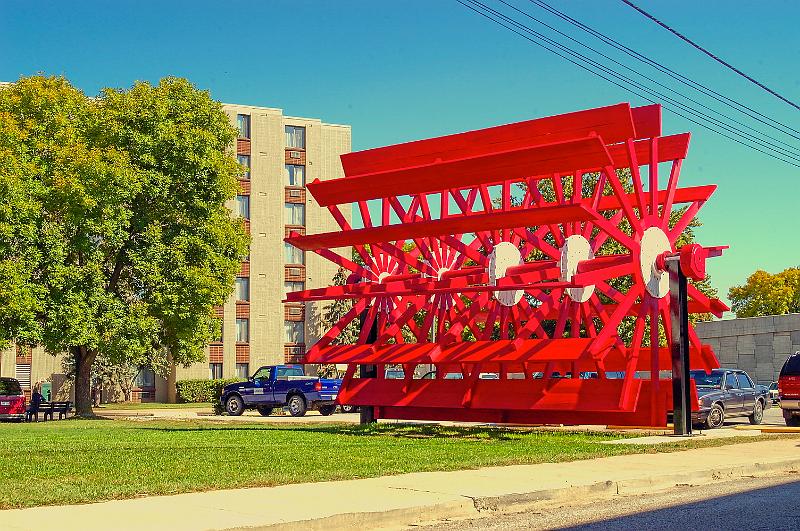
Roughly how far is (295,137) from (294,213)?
5253 millimetres

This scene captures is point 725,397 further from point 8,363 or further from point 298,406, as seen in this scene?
point 8,363

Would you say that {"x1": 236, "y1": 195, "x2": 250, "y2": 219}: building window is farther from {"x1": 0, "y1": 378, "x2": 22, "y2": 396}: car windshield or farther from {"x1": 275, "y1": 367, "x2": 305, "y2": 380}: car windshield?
{"x1": 275, "y1": 367, "x2": 305, "y2": 380}: car windshield

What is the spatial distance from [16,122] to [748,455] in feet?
102

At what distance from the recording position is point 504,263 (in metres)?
25.6

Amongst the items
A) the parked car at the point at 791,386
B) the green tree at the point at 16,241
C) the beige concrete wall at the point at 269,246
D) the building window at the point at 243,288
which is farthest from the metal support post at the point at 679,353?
the building window at the point at 243,288

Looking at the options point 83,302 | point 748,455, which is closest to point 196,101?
point 83,302

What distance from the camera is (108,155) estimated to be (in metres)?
38.6

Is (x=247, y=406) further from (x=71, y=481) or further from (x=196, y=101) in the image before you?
(x=71, y=481)

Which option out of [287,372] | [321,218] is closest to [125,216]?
[287,372]

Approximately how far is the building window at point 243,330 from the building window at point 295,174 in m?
10.0

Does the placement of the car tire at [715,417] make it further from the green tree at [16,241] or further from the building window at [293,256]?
the building window at [293,256]

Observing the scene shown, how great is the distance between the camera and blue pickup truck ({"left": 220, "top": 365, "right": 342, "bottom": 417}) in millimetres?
36344

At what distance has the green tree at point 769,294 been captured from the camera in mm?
102312

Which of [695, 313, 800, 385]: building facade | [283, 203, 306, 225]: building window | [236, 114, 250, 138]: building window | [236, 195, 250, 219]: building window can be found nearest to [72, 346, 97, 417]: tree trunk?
[236, 195, 250, 219]: building window
